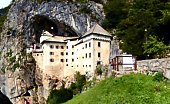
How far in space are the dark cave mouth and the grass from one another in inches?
1658

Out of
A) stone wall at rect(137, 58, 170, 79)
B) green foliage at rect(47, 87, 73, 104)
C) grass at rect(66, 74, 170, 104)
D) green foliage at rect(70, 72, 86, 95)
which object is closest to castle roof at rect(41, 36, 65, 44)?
green foliage at rect(70, 72, 86, 95)

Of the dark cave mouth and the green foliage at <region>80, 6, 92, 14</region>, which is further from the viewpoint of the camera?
the dark cave mouth

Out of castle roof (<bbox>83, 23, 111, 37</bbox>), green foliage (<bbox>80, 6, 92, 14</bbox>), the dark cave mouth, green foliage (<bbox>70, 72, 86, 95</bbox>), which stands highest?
green foliage (<bbox>80, 6, 92, 14</bbox>)

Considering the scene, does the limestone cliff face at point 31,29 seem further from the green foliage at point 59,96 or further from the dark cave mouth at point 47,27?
the green foliage at point 59,96

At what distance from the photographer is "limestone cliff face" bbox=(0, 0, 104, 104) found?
212ft

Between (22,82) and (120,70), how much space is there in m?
38.7

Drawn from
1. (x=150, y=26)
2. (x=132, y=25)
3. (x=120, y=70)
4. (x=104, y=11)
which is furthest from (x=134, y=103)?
(x=104, y=11)

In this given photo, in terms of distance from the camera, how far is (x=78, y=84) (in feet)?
186

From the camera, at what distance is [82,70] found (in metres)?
58.6

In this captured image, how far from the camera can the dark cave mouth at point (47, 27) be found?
65.8 m

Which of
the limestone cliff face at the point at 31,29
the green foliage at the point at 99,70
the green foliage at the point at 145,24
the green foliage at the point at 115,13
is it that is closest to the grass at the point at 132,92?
the green foliage at the point at 145,24

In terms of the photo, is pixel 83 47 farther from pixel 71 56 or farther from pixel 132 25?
pixel 132 25

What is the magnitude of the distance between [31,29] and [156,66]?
46.6m

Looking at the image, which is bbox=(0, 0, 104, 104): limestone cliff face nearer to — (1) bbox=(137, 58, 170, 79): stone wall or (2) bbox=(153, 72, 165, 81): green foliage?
(1) bbox=(137, 58, 170, 79): stone wall
